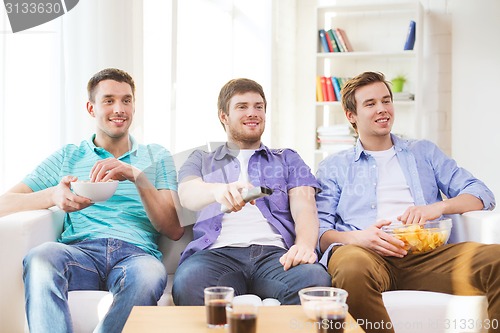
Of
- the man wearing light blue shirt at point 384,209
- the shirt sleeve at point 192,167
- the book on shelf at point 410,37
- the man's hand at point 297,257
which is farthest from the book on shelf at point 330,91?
the man's hand at point 297,257

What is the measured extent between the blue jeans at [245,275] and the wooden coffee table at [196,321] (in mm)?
376

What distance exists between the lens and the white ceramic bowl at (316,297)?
1.46m

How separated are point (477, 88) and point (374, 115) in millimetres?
2590

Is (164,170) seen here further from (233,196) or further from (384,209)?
(384,209)

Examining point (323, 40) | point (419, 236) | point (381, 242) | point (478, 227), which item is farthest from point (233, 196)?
point (323, 40)

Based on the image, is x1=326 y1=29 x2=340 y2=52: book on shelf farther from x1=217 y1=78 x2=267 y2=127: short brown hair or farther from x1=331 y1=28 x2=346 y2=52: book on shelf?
x1=217 y1=78 x2=267 y2=127: short brown hair

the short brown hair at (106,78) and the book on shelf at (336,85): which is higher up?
the book on shelf at (336,85)

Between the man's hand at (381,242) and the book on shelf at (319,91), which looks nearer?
the man's hand at (381,242)

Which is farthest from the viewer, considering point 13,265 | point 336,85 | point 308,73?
point 308,73

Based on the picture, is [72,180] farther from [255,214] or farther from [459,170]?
[459,170]

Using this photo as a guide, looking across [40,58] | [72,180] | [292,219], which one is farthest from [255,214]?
[40,58]

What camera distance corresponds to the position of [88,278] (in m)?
2.17

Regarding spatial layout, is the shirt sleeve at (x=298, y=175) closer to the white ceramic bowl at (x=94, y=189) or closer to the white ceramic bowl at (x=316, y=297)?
the white ceramic bowl at (x=94, y=189)

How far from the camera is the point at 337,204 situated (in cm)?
253
